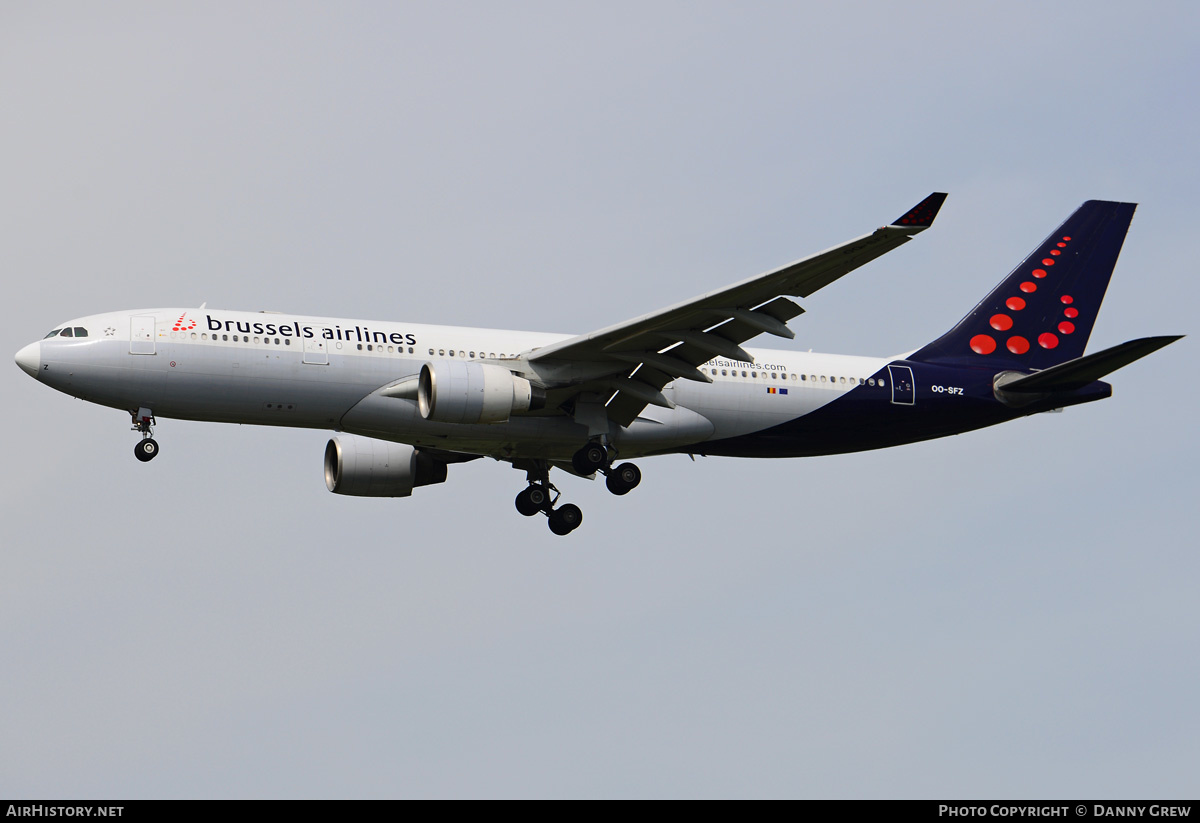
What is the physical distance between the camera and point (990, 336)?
41.5 meters

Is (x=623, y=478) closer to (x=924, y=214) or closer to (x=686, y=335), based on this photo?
(x=686, y=335)

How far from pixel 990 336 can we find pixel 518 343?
42.3 ft

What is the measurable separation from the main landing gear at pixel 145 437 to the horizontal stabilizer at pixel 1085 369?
20.8 metres

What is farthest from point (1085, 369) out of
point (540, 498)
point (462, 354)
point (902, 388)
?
point (462, 354)

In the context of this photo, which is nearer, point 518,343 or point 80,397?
point 80,397

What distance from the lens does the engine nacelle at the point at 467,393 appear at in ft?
112

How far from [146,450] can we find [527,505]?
9.91 metres

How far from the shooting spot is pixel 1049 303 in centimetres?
4234

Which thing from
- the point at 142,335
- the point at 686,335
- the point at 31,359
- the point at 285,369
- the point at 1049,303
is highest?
the point at 1049,303

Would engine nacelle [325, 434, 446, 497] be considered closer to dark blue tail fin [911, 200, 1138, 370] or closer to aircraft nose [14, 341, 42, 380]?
aircraft nose [14, 341, 42, 380]
